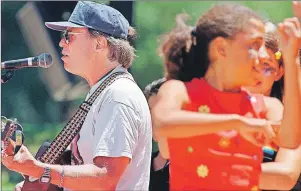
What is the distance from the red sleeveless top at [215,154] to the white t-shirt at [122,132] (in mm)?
285

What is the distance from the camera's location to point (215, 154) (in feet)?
8.46

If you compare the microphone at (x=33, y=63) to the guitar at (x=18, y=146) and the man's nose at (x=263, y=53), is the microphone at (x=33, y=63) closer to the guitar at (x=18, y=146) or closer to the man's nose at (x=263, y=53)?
the guitar at (x=18, y=146)

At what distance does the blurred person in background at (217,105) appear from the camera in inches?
99.5

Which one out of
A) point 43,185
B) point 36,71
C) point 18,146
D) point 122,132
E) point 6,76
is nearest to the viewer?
point 122,132

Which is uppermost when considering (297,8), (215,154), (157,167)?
(297,8)

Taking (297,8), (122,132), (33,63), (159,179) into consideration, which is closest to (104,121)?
(122,132)

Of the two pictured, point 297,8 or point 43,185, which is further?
point 297,8

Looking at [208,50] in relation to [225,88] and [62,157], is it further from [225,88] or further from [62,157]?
[62,157]

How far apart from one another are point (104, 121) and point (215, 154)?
57cm

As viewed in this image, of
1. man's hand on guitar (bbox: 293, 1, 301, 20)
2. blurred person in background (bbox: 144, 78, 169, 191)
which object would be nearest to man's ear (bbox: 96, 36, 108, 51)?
blurred person in background (bbox: 144, 78, 169, 191)

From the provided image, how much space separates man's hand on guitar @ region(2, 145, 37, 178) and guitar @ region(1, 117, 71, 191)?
25mm

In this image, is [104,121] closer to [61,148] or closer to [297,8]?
[61,148]

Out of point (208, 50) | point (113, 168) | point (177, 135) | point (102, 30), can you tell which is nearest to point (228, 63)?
point (208, 50)

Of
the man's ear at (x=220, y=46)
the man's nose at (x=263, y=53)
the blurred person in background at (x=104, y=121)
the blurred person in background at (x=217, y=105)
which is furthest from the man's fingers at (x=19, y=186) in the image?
the man's nose at (x=263, y=53)
